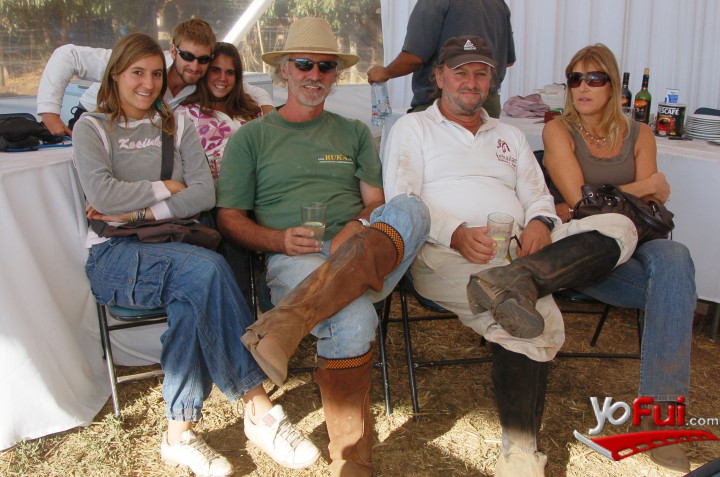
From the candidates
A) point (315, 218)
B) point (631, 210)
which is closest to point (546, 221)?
point (631, 210)

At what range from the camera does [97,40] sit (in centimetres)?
552

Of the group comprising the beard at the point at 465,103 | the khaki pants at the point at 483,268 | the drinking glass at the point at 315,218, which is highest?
the beard at the point at 465,103

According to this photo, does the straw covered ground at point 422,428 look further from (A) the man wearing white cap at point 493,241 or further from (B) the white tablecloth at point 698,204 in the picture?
(B) the white tablecloth at point 698,204

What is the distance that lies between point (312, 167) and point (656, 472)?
5.78 feet

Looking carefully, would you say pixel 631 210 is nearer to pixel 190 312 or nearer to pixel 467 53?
pixel 467 53

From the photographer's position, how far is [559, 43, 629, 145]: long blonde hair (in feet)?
9.77

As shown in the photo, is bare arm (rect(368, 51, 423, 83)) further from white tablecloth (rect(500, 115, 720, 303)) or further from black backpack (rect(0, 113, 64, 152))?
black backpack (rect(0, 113, 64, 152))

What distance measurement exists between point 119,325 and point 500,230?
5.09ft

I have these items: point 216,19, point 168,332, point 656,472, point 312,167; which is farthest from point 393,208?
point 216,19

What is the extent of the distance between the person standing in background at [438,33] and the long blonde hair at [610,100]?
49cm

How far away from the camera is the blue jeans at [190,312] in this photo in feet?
7.59

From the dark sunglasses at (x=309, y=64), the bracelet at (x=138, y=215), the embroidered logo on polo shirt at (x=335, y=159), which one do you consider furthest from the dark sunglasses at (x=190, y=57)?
the bracelet at (x=138, y=215)

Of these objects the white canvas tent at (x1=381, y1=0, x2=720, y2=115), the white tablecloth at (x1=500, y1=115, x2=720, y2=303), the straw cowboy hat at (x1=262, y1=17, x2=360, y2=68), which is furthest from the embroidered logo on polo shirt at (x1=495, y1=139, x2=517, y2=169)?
the white canvas tent at (x1=381, y1=0, x2=720, y2=115)

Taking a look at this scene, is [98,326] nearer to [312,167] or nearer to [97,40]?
[312,167]
